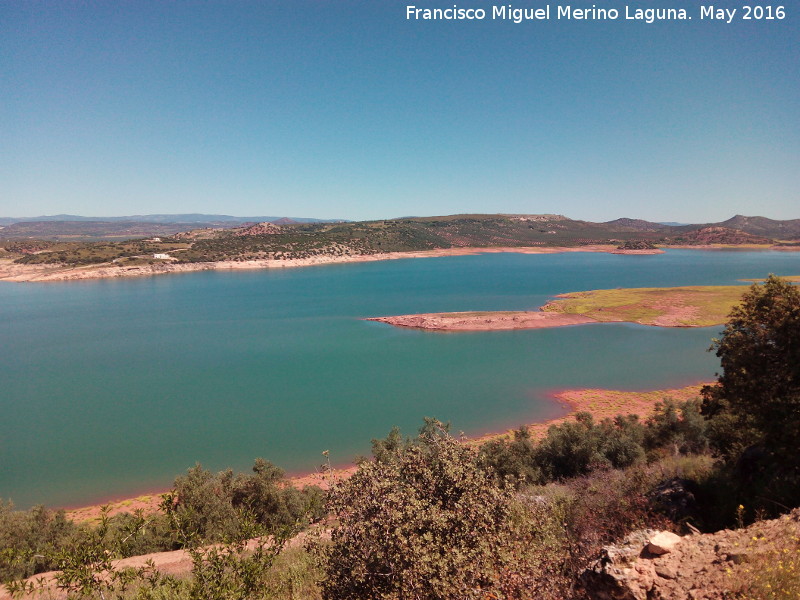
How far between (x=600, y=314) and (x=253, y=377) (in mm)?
45294

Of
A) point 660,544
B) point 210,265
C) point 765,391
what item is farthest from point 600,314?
point 210,265

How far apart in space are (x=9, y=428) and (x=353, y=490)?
31.4 meters

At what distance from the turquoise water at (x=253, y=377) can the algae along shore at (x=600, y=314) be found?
295 cm

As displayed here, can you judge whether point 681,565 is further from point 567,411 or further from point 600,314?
point 600,314

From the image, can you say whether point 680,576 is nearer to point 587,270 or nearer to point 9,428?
point 9,428

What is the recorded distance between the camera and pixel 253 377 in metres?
34.4

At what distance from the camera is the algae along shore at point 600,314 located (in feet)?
167

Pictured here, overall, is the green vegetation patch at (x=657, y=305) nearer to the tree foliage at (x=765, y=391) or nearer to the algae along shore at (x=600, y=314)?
the algae along shore at (x=600, y=314)

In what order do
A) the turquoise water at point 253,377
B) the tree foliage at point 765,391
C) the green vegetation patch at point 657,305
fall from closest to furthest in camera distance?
the tree foliage at point 765,391
the turquoise water at point 253,377
the green vegetation patch at point 657,305

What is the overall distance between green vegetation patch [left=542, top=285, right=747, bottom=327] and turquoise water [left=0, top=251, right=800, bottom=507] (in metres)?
4.00

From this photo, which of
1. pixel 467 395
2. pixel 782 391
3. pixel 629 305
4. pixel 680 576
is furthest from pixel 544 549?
pixel 629 305

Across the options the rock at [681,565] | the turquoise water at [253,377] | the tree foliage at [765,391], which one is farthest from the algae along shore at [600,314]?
the rock at [681,565]

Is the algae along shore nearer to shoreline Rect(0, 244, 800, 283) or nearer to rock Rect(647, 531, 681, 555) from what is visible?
rock Rect(647, 531, 681, 555)

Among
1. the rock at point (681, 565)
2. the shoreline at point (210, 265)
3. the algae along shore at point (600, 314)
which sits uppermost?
the shoreline at point (210, 265)
